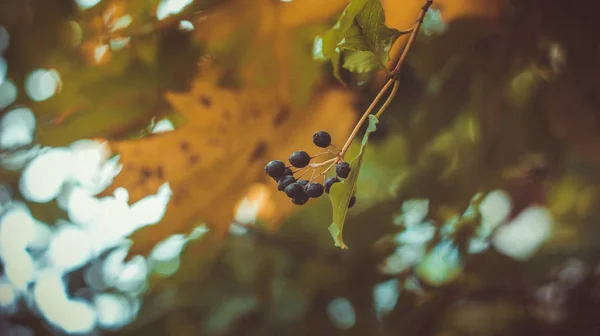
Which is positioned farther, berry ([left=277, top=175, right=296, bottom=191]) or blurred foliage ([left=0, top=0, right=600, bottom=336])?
blurred foliage ([left=0, top=0, right=600, bottom=336])

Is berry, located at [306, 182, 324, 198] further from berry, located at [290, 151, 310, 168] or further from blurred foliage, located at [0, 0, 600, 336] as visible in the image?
blurred foliage, located at [0, 0, 600, 336]

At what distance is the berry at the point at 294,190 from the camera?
314 mm

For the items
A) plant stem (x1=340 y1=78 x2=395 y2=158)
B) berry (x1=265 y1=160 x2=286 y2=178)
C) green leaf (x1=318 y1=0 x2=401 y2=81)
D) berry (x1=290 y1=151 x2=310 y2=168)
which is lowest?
berry (x1=265 y1=160 x2=286 y2=178)

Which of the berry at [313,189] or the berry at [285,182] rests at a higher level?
the berry at [313,189]

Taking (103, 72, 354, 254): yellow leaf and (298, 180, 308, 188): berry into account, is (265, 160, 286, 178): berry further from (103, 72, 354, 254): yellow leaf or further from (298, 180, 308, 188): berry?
(103, 72, 354, 254): yellow leaf

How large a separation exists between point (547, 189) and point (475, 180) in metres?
0.15

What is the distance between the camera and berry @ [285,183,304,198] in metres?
0.31

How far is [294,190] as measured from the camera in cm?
31

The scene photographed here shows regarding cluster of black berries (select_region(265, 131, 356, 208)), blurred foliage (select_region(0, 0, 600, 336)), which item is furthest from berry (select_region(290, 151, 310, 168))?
blurred foliage (select_region(0, 0, 600, 336))

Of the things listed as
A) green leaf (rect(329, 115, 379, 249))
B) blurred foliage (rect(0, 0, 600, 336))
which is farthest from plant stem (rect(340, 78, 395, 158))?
blurred foliage (rect(0, 0, 600, 336))

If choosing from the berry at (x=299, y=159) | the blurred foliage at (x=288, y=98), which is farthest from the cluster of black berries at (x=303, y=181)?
the blurred foliage at (x=288, y=98)

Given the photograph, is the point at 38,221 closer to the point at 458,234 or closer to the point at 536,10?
the point at 458,234

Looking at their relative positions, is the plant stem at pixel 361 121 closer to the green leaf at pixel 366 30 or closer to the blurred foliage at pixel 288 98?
the green leaf at pixel 366 30

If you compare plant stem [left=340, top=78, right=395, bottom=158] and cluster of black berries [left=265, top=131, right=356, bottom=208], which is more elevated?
plant stem [left=340, top=78, right=395, bottom=158]
